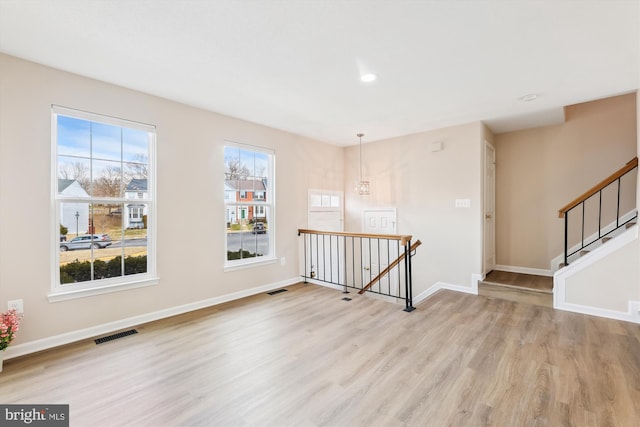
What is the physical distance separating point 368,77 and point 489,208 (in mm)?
3307

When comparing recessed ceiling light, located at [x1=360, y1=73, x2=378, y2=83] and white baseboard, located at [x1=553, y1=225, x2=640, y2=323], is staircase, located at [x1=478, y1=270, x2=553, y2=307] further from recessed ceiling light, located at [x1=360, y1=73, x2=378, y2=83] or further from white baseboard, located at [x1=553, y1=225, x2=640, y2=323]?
recessed ceiling light, located at [x1=360, y1=73, x2=378, y2=83]

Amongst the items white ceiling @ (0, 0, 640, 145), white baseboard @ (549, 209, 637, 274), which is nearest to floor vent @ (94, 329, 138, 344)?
white ceiling @ (0, 0, 640, 145)

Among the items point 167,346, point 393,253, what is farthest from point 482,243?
point 167,346

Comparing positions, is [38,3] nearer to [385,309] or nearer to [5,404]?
[5,404]

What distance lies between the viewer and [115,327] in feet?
9.89

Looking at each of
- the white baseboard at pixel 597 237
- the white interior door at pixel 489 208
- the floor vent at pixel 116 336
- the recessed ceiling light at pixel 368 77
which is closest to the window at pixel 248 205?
the floor vent at pixel 116 336

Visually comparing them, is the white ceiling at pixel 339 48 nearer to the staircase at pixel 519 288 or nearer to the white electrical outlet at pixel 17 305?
the white electrical outlet at pixel 17 305

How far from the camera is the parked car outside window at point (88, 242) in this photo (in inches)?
110

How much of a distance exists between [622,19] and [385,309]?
10.8 feet

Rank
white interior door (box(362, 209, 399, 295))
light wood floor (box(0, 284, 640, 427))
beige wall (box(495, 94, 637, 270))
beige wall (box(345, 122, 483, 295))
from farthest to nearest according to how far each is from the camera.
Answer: white interior door (box(362, 209, 399, 295)) < beige wall (box(345, 122, 483, 295)) < beige wall (box(495, 94, 637, 270)) < light wood floor (box(0, 284, 640, 427))

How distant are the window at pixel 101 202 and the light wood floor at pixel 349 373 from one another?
0.67 meters

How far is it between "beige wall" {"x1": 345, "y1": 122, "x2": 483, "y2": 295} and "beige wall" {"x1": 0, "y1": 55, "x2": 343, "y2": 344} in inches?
52.0

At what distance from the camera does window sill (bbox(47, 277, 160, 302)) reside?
8.82ft

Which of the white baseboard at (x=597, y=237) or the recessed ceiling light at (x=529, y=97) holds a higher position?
the recessed ceiling light at (x=529, y=97)
